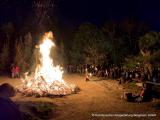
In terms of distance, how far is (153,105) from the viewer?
16.4 m

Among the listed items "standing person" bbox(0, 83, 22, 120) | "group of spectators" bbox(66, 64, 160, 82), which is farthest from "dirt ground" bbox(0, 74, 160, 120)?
"standing person" bbox(0, 83, 22, 120)

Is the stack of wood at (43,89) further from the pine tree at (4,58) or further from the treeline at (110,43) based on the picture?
the pine tree at (4,58)

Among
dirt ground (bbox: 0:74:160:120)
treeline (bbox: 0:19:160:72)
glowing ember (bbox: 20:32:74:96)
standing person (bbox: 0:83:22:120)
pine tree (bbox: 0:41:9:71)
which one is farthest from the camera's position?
pine tree (bbox: 0:41:9:71)

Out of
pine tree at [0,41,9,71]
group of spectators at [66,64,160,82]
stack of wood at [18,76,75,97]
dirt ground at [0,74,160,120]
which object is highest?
pine tree at [0,41,9,71]

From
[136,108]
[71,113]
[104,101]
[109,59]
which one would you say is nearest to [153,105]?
[136,108]

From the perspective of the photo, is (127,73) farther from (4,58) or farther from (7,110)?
(7,110)

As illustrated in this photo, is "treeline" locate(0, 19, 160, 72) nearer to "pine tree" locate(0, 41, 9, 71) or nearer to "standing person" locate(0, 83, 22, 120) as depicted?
"pine tree" locate(0, 41, 9, 71)

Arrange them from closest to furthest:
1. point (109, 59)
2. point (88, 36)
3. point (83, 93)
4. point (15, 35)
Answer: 1. point (83, 93)
2. point (109, 59)
3. point (88, 36)
4. point (15, 35)

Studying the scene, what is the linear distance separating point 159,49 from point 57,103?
11.5m

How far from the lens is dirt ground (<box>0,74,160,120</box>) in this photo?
14.4 m

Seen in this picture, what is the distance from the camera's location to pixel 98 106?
16.8 m

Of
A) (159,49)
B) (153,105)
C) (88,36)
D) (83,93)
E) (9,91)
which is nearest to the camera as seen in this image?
(9,91)

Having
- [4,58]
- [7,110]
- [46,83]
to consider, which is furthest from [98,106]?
[4,58]

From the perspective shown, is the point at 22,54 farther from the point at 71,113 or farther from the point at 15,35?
the point at 71,113
